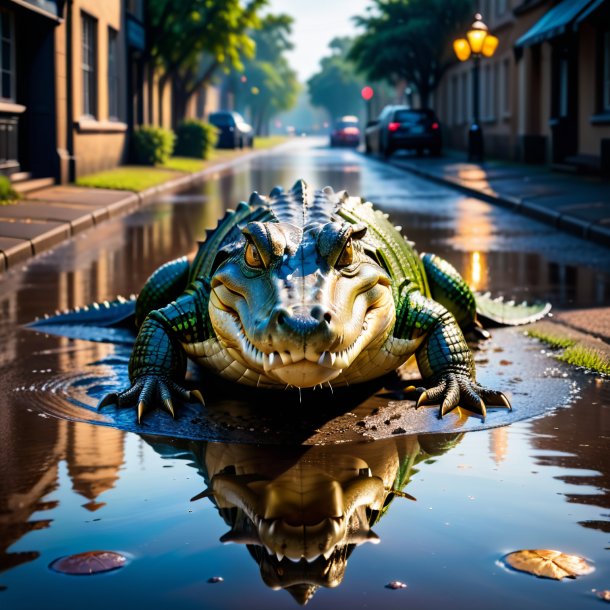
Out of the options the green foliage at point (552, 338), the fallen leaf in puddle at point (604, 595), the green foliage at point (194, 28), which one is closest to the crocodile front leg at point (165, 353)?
the green foliage at point (552, 338)

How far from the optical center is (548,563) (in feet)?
11.1

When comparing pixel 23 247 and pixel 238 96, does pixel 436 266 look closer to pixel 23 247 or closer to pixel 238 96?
pixel 23 247

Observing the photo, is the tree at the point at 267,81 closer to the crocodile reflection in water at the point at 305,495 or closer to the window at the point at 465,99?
the window at the point at 465,99

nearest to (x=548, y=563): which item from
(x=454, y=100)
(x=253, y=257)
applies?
(x=253, y=257)

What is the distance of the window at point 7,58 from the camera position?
68.7 feet

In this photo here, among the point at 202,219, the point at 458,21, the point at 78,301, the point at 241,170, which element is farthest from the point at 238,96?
the point at 78,301

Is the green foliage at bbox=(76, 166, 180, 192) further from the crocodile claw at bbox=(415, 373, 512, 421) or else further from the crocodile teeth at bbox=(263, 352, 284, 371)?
the crocodile teeth at bbox=(263, 352, 284, 371)

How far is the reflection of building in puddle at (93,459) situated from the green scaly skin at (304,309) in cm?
28

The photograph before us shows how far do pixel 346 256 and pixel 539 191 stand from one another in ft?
55.2

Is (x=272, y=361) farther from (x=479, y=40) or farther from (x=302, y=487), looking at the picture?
(x=479, y=40)

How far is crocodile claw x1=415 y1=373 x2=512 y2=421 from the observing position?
207 inches

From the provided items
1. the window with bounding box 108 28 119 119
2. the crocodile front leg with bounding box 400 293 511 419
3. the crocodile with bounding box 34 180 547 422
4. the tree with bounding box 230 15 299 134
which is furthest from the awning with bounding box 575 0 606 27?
the tree with bounding box 230 15 299 134

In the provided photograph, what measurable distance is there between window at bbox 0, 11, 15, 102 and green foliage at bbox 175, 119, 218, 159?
1807 centimetres

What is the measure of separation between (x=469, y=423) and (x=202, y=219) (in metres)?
12.5
